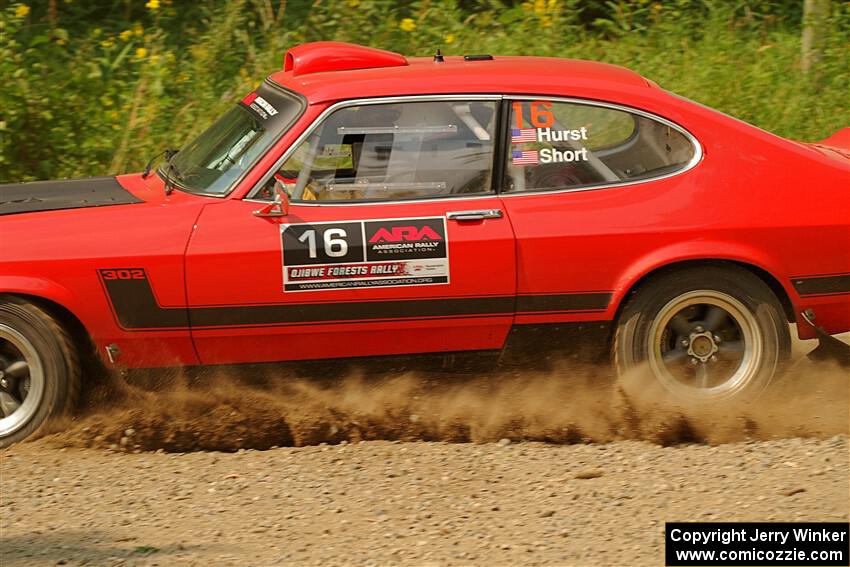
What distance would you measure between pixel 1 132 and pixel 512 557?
18.7 ft

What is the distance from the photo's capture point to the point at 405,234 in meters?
5.07

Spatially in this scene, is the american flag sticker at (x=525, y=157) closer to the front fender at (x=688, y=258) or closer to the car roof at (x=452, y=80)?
the car roof at (x=452, y=80)

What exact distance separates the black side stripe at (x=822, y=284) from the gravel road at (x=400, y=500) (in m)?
0.67

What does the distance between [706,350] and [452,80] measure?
1685 mm

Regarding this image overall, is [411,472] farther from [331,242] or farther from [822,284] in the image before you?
[822,284]

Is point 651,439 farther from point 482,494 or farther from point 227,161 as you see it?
point 227,161

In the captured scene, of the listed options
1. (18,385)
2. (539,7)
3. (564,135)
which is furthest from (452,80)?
(539,7)

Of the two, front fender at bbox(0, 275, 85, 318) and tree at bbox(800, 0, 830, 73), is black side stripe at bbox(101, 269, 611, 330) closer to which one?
front fender at bbox(0, 275, 85, 318)

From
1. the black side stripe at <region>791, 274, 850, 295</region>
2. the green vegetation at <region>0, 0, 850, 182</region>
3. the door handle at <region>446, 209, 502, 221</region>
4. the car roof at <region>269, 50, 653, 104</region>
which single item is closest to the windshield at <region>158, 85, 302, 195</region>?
the car roof at <region>269, 50, 653, 104</region>

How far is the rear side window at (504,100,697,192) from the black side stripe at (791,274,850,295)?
2.45 feet

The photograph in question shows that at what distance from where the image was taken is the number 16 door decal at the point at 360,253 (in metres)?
5.04

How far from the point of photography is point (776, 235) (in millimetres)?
5230

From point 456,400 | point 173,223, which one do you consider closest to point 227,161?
point 173,223

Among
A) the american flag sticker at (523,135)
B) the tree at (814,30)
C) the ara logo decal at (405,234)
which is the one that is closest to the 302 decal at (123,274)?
the ara logo decal at (405,234)
